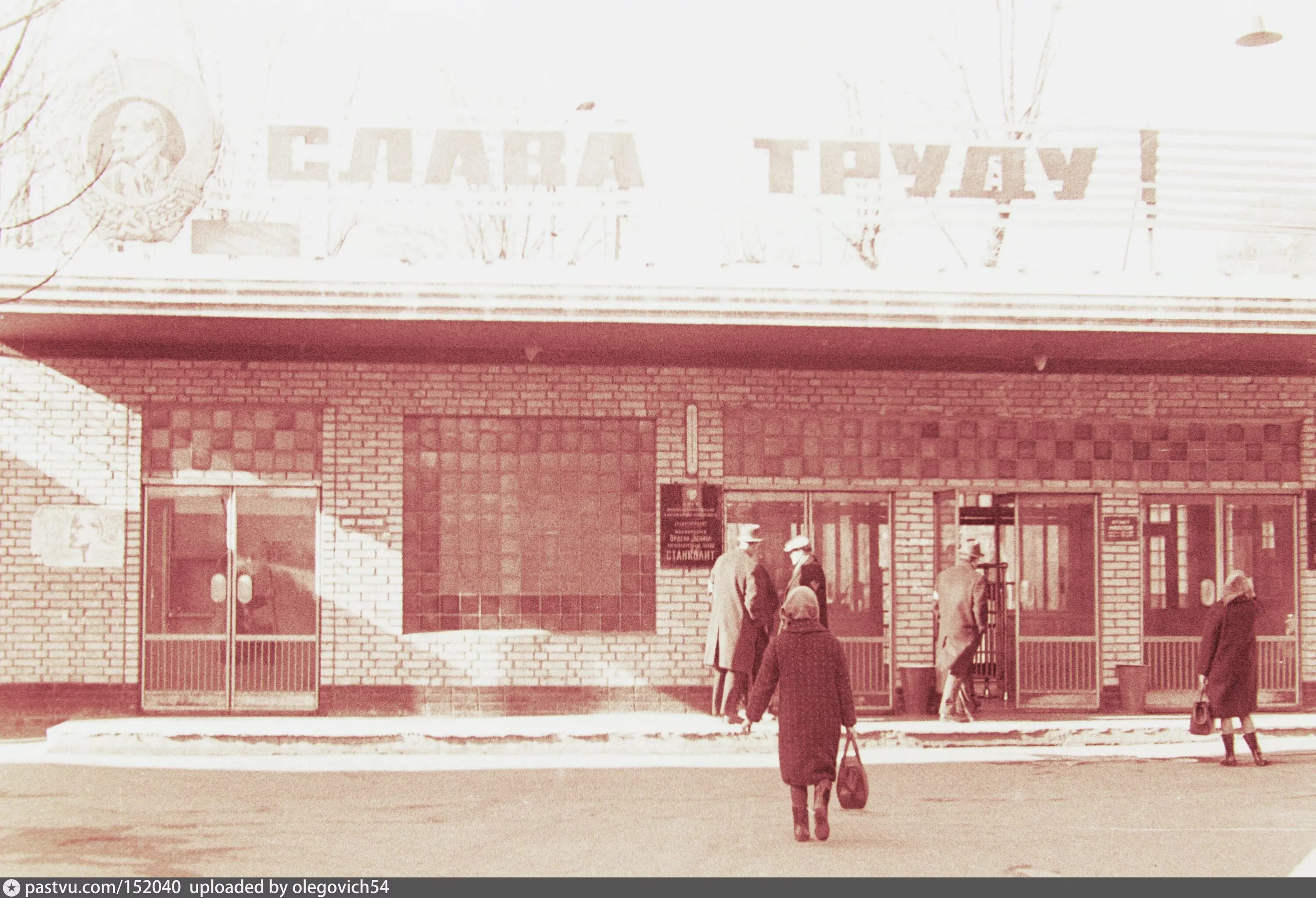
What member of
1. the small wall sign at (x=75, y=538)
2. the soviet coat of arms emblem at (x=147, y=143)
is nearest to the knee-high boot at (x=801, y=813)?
the soviet coat of arms emblem at (x=147, y=143)

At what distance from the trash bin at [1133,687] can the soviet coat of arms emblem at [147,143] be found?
974 cm

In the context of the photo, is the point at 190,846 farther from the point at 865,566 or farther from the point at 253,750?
the point at 865,566

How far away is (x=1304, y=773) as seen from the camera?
440 inches

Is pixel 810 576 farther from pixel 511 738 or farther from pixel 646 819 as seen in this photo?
pixel 646 819

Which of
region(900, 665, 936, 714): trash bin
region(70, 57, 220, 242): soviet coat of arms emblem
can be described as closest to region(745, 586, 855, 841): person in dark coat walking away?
region(900, 665, 936, 714): trash bin

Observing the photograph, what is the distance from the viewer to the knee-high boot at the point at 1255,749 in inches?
450

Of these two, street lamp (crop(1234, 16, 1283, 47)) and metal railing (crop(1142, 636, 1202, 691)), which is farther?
metal railing (crop(1142, 636, 1202, 691))

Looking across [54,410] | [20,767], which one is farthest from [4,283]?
[20,767]

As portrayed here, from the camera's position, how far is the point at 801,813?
823 centimetres

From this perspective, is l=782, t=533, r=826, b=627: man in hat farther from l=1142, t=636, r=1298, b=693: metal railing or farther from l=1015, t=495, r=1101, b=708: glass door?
l=1142, t=636, r=1298, b=693: metal railing

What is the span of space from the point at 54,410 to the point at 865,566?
7.83 m

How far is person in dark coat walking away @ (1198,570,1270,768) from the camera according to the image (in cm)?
1138

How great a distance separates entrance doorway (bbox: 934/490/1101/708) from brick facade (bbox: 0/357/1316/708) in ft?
0.57

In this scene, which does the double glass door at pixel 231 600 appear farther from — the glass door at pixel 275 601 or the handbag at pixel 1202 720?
the handbag at pixel 1202 720
